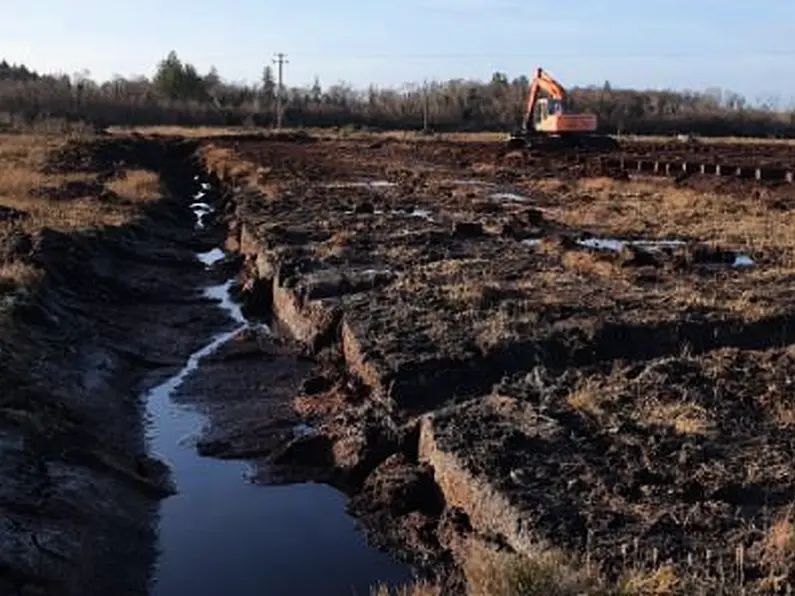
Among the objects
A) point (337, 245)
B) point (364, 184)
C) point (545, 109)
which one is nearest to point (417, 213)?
point (337, 245)

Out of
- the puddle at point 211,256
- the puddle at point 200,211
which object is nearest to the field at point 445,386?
the puddle at point 211,256

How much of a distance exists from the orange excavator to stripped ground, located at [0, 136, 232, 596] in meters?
25.1

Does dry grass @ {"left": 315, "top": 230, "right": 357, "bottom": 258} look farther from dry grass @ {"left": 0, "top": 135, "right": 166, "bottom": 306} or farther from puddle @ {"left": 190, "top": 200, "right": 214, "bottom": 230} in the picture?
puddle @ {"left": 190, "top": 200, "right": 214, "bottom": 230}

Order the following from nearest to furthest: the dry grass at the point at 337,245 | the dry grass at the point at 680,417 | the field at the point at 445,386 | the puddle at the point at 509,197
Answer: the field at the point at 445,386 < the dry grass at the point at 680,417 < the dry grass at the point at 337,245 < the puddle at the point at 509,197

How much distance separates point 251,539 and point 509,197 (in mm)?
22385

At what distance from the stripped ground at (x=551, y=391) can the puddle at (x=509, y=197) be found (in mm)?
6218

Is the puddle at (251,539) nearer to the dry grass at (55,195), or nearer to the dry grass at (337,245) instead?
the dry grass at (337,245)

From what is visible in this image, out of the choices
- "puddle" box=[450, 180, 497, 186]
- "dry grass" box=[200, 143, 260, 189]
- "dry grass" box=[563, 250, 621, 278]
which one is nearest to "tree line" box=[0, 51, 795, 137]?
"dry grass" box=[200, 143, 260, 189]

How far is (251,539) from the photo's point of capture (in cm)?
931

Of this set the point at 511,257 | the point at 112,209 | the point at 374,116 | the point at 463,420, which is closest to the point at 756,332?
the point at 463,420

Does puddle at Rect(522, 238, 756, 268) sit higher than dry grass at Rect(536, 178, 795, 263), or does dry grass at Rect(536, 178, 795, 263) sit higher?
dry grass at Rect(536, 178, 795, 263)

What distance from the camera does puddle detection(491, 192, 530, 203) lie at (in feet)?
98.1

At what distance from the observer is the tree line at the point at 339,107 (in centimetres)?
9600

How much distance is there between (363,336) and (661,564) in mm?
7066
